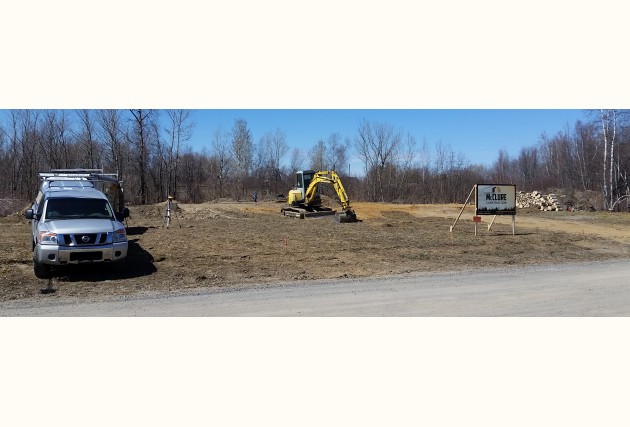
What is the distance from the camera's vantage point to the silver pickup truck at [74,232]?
10.6 meters

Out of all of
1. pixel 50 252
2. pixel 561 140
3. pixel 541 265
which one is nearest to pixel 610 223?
pixel 541 265

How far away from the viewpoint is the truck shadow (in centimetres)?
1121

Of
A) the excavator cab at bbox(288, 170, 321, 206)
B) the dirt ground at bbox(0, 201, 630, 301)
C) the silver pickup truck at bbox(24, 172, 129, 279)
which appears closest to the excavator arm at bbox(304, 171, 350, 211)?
the excavator cab at bbox(288, 170, 321, 206)

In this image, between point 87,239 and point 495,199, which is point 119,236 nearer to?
point 87,239

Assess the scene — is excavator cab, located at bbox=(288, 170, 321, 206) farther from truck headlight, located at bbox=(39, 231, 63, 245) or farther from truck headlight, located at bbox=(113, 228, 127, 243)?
truck headlight, located at bbox=(39, 231, 63, 245)

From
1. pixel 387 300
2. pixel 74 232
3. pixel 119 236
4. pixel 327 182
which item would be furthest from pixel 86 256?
pixel 327 182

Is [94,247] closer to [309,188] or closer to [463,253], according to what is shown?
[463,253]

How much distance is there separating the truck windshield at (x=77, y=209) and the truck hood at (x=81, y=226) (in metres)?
0.47

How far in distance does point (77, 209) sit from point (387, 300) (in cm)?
815

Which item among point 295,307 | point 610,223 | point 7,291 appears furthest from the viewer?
point 610,223

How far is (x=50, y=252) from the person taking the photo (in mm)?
10531

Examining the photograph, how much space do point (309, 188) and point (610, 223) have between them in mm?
18556

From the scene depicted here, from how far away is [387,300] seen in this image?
9.33 m

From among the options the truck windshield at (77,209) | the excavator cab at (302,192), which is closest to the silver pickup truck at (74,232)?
the truck windshield at (77,209)
